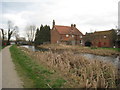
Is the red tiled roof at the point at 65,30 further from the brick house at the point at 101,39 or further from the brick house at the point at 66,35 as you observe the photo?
the brick house at the point at 101,39

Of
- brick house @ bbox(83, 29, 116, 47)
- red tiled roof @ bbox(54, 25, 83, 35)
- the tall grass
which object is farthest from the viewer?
red tiled roof @ bbox(54, 25, 83, 35)

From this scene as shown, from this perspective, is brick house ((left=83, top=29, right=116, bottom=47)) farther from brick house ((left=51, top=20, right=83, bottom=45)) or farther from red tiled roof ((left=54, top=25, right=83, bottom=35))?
red tiled roof ((left=54, top=25, right=83, bottom=35))

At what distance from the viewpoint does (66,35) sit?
54312 mm

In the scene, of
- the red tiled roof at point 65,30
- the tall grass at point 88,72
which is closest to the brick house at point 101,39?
the red tiled roof at point 65,30

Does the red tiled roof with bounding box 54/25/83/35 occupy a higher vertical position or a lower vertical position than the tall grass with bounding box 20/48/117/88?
higher

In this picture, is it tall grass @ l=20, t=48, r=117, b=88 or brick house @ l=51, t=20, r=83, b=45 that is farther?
brick house @ l=51, t=20, r=83, b=45

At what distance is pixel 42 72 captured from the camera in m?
7.60

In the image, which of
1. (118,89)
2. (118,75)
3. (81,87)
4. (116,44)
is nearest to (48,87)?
(81,87)

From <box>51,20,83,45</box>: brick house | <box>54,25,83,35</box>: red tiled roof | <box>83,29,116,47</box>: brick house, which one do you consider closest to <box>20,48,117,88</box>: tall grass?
<box>83,29,116,47</box>: brick house

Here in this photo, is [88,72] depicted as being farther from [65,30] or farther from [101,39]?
[65,30]

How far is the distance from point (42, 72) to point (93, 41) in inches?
1464

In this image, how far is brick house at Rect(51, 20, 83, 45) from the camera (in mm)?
51556

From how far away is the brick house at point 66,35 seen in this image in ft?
169

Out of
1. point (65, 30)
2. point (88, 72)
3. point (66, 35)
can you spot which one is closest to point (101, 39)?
point (66, 35)
